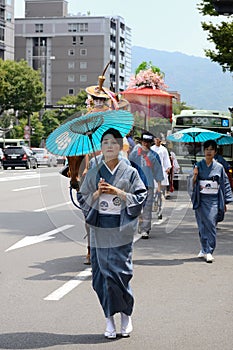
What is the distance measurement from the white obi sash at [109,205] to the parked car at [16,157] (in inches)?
1675

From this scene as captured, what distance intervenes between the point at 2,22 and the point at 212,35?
75068 mm

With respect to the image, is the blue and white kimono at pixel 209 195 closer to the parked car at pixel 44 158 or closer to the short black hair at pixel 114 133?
the short black hair at pixel 114 133

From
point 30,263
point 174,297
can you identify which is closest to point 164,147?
point 30,263

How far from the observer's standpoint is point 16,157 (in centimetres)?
4875

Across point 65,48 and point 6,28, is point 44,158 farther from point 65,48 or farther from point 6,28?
point 65,48

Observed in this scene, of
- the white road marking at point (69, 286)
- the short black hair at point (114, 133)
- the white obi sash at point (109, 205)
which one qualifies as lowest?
the white road marking at point (69, 286)

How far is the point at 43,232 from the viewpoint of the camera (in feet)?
44.1

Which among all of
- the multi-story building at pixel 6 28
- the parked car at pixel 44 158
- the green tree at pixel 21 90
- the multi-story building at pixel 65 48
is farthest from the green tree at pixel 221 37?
the multi-story building at pixel 65 48

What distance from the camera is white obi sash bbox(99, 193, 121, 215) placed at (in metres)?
6.00

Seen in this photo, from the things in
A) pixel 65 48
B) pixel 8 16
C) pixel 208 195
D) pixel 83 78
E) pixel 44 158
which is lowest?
pixel 44 158

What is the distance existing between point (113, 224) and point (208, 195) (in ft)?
14.1

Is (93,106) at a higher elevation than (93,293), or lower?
higher

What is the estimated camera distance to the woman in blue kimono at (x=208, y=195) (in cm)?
1007

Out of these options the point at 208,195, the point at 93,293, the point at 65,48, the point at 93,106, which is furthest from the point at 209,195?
the point at 65,48
